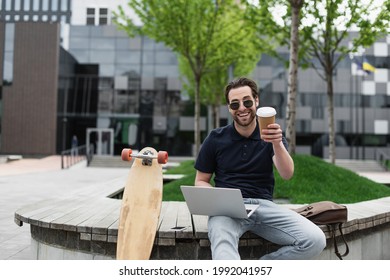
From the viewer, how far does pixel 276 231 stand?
9.18 ft

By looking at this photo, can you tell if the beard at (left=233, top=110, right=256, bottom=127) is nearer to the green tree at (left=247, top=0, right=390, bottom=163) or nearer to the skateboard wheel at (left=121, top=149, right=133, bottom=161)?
the skateboard wheel at (left=121, top=149, right=133, bottom=161)

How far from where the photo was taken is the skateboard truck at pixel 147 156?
9.47 feet

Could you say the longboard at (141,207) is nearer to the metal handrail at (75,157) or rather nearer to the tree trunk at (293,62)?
the tree trunk at (293,62)

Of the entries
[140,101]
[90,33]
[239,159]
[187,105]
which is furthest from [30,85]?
[239,159]

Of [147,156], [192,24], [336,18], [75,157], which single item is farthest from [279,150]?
[75,157]

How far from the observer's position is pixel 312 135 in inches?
1299

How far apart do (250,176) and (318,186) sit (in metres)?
4.90

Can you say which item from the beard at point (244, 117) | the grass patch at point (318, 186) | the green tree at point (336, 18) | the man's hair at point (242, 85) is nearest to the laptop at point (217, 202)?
the beard at point (244, 117)

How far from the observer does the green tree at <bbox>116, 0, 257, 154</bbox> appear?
14.0 metres

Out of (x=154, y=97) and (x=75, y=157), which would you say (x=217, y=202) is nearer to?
(x=75, y=157)

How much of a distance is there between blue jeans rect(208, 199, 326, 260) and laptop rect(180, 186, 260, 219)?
7cm

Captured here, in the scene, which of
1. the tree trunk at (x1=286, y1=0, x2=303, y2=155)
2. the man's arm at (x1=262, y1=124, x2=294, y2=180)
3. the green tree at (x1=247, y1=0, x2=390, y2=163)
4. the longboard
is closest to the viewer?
the man's arm at (x1=262, y1=124, x2=294, y2=180)

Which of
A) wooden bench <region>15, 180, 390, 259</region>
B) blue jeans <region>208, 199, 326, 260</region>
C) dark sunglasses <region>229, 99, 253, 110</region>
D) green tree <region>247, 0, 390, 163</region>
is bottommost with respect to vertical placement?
wooden bench <region>15, 180, 390, 259</region>

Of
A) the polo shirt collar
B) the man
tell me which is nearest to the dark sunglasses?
the man
